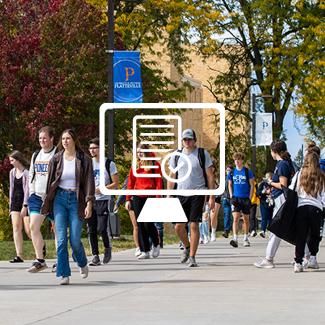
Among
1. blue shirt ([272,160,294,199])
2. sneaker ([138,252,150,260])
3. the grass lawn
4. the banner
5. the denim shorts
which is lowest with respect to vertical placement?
the grass lawn

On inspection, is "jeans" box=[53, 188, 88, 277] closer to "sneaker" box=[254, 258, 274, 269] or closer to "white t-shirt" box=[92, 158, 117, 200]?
"white t-shirt" box=[92, 158, 117, 200]

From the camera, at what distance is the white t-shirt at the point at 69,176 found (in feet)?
50.4

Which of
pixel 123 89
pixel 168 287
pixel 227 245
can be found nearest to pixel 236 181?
pixel 227 245

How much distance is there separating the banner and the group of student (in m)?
20.7

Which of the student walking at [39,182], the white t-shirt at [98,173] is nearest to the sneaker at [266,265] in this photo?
the white t-shirt at [98,173]

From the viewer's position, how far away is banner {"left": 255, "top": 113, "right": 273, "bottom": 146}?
1671 inches

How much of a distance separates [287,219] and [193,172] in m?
1.45

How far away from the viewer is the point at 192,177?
1767 cm

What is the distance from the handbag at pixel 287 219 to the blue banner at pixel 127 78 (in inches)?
256

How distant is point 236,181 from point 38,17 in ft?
53.5

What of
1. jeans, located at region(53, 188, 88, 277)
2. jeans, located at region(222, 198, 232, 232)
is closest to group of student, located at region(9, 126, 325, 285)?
jeans, located at region(53, 188, 88, 277)

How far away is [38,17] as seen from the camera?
41.6 metres

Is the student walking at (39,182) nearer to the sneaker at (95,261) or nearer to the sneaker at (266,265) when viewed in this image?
the sneaker at (95,261)

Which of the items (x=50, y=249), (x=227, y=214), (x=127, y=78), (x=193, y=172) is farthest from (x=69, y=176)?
(x=227, y=214)
